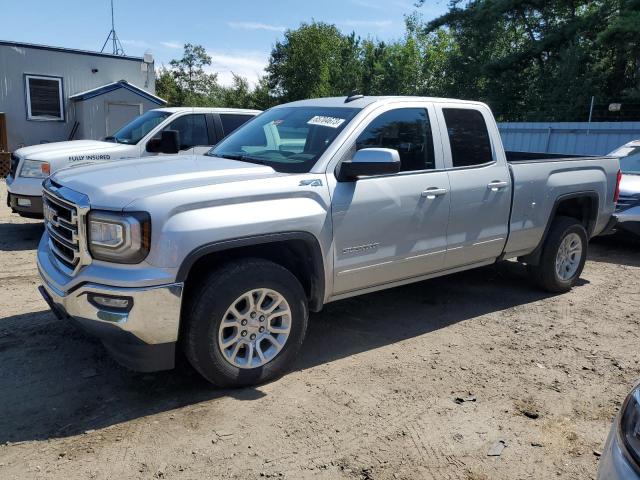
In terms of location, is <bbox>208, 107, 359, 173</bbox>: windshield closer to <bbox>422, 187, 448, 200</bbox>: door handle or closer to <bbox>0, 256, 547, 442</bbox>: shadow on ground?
<bbox>422, 187, 448, 200</bbox>: door handle

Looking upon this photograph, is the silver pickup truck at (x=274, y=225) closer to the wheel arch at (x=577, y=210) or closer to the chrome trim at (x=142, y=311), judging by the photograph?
the chrome trim at (x=142, y=311)

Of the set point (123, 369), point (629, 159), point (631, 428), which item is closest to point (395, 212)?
point (123, 369)

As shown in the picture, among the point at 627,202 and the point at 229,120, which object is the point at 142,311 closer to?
the point at 229,120

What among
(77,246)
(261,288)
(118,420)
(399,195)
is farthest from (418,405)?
(77,246)

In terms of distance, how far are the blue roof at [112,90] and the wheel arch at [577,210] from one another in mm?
15147

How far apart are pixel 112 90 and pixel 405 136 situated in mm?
15451

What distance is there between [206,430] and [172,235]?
1.16m

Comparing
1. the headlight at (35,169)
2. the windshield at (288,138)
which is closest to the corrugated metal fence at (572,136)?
the windshield at (288,138)

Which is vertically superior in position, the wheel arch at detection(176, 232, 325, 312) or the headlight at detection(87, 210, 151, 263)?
the headlight at detection(87, 210, 151, 263)

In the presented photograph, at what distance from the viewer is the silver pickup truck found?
323 cm

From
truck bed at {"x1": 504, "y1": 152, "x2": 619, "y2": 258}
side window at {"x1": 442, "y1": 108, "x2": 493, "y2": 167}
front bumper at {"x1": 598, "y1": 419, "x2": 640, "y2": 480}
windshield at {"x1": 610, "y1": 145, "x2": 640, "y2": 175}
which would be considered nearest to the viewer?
front bumper at {"x1": 598, "y1": 419, "x2": 640, "y2": 480}

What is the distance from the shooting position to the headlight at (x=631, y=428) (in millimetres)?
1940

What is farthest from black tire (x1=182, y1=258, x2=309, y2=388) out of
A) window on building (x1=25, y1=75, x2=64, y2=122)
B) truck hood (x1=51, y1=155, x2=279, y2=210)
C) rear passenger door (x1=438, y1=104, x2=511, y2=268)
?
window on building (x1=25, y1=75, x2=64, y2=122)

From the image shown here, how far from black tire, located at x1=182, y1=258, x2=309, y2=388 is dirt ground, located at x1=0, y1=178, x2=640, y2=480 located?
134 mm
